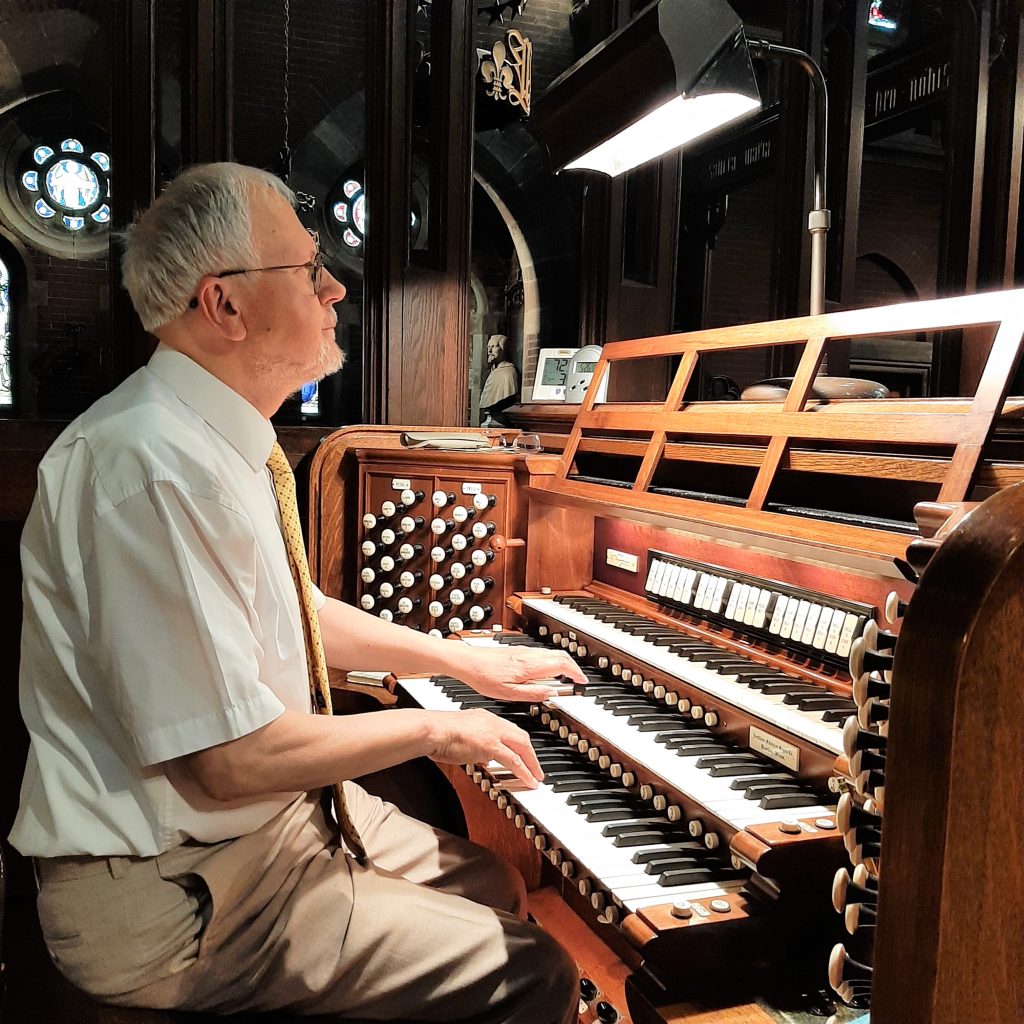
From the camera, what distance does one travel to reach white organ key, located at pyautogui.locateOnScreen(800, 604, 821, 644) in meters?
2.07

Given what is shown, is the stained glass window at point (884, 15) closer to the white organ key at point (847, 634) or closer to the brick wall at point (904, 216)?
the brick wall at point (904, 216)

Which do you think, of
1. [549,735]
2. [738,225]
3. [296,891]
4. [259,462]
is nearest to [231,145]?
[259,462]

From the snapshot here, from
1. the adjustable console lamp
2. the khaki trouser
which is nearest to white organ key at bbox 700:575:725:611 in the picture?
the adjustable console lamp

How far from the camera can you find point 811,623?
2.08 meters

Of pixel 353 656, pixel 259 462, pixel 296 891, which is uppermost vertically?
pixel 259 462

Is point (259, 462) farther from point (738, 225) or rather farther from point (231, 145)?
point (738, 225)

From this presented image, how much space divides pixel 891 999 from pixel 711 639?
1.49 m

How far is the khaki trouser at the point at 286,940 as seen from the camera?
1523 millimetres

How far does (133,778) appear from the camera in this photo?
154cm

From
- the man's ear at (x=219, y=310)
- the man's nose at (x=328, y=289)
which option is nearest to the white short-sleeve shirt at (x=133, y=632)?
the man's ear at (x=219, y=310)

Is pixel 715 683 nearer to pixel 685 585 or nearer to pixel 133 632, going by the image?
pixel 685 585

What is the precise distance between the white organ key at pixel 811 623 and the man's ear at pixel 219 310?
4.55 feet

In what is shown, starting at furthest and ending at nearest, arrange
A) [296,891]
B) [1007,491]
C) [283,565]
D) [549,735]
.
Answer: [549,735] < [283,565] < [296,891] < [1007,491]

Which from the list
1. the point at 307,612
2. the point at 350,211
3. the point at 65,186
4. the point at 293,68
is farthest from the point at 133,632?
the point at 65,186
